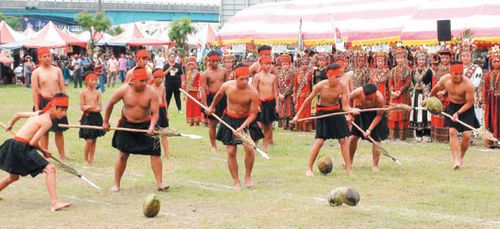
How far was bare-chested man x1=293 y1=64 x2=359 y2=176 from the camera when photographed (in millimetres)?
12836

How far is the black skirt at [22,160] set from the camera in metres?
10.4

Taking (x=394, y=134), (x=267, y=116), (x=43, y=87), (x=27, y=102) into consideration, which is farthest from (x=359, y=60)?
(x=27, y=102)

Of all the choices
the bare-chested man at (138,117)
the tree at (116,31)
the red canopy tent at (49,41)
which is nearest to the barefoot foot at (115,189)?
the bare-chested man at (138,117)

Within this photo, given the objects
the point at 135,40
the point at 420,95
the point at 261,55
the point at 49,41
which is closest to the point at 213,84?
the point at 261,55

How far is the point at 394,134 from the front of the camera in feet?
59.9

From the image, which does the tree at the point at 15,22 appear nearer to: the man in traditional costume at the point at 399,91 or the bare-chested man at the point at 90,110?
the man in traditional costume at the point at 399,91

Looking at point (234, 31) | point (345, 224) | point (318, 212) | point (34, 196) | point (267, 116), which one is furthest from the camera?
point (234, 31)

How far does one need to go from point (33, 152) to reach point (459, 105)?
649 cm

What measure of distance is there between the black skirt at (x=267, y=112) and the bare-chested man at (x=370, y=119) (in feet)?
10.7

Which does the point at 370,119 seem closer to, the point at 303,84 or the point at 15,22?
the point at 303,84

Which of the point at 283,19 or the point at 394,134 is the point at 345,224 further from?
the point at 283,19

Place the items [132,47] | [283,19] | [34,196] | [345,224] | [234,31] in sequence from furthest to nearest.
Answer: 1. [132,47]
2. [234,31]
3. [283,19]
4. [34,196]
5. [345,224]

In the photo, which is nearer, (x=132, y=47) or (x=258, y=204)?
(x=258, y=204)

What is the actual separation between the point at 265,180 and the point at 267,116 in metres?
4.17
